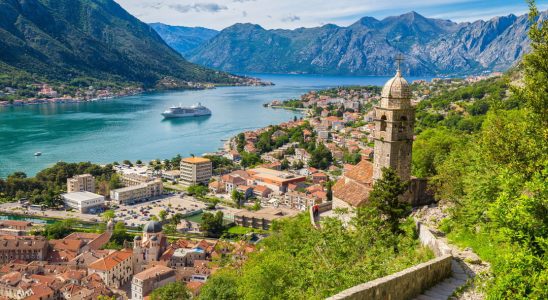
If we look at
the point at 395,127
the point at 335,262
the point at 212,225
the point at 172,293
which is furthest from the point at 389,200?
the point at 212,225

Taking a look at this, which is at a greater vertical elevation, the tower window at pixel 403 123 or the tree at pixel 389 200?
the tower window at pixel 403 123

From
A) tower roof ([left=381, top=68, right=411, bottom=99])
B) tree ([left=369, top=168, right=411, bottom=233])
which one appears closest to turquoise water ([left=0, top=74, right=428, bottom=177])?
tower roof ([left=381, top=68, right=411, bottom=99])

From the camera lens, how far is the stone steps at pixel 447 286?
440cm

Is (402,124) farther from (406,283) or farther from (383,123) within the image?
(406,283)

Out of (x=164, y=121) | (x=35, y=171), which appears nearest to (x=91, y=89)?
(x=164, y=121)

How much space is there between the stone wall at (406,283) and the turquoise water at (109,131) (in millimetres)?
36068

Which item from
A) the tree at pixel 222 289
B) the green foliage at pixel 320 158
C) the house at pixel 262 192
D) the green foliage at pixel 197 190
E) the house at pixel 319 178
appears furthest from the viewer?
the green foliage at pixel 320 158

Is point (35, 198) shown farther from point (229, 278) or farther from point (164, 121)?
point (164, 121)

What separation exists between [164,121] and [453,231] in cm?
6114

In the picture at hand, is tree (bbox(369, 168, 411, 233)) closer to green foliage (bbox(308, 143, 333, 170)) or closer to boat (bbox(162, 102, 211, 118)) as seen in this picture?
green foliage (bbox(308, 143, 333, 170))

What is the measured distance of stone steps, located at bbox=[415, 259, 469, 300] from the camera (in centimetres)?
440

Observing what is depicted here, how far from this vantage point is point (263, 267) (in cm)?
815

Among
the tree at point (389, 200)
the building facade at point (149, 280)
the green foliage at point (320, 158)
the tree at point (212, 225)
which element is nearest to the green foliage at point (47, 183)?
the tree at point (212, 225)

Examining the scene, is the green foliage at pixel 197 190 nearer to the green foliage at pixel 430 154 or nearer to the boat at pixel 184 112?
the green foliage at pixel 430 154
